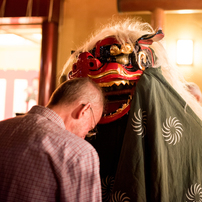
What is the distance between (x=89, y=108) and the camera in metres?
0.82

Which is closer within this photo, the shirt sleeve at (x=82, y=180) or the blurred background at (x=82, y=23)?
the shirt sleeve at (x=82, y=180)

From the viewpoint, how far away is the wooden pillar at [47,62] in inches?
113

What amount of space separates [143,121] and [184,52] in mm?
2010

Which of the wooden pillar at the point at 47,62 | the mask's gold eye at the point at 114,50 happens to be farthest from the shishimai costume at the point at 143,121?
the wooden pillar at the point at 47,62

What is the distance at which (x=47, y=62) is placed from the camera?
2861 mm

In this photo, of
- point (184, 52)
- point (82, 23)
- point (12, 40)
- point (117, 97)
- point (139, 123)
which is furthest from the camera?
point (12, 40)

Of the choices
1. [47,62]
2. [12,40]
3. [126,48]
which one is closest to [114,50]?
[126,48]

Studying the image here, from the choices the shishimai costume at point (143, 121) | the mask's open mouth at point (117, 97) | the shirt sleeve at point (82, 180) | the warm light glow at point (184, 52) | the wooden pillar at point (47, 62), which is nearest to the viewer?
the shirt sleeve at point (82, 180)

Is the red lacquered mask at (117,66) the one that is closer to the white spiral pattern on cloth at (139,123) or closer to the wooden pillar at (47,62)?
the white spiral pattern on cloth at (139,123)

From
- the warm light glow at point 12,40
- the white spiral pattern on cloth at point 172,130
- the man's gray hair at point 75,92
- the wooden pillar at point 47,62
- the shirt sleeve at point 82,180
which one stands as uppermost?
the warm light glow at point 12,40

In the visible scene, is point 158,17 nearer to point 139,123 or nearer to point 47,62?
point 47,62

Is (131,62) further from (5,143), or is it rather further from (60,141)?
(5,143)

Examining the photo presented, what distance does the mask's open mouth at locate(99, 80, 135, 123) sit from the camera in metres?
0.83

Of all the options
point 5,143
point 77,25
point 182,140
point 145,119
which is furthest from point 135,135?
point 77,25
